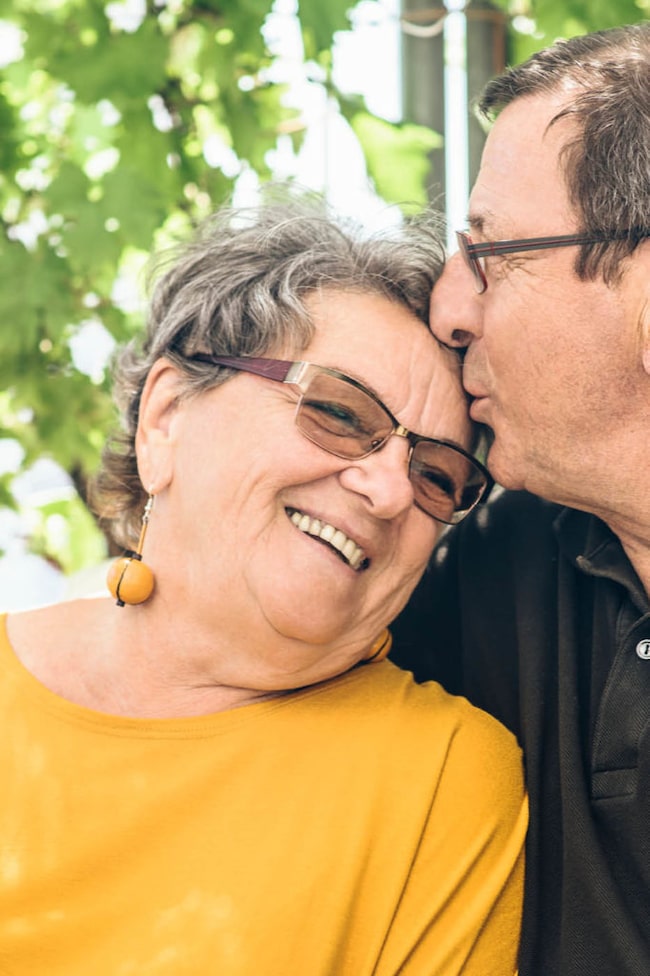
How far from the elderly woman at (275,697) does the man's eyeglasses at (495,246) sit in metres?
0.10

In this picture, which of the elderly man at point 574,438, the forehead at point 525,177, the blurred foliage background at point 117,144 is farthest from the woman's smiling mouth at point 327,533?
the blurred foliage background at point 117,144

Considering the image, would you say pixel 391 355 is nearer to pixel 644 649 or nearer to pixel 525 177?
pixel 525 177

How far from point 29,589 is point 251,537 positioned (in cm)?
218

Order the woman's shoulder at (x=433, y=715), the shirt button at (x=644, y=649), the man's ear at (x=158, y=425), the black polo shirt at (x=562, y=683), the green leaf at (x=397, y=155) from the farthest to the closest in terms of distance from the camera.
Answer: the green leaf at (x=397, y=155)
the man's ear at (x=158, y=425)
the woman's shoulder at (x=433, y=715)
the shirt button at (x=644, y=649)
the black polo shirt at (x=562, y=683)

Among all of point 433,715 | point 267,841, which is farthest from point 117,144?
point 267,841

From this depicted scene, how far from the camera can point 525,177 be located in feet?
8.18

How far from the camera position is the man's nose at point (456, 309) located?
8.31 ft

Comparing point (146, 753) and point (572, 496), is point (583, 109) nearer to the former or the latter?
point (572, 496)

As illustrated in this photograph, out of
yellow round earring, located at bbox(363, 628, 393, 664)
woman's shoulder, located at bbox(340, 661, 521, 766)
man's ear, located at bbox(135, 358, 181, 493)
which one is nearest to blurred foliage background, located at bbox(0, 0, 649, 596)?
man's ear, located at bbox(135, 358, 181, 493)

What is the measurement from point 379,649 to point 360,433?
506mm

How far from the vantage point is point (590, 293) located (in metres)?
2.41

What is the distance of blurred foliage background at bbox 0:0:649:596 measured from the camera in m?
3.38

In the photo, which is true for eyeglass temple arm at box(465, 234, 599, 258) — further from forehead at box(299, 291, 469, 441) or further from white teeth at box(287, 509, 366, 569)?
white teeth at box(287, 509, 366, 569)

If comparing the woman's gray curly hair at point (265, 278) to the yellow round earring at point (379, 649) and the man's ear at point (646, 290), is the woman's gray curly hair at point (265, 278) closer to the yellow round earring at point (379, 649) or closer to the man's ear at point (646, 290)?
the man's ear at point (646, 290)
